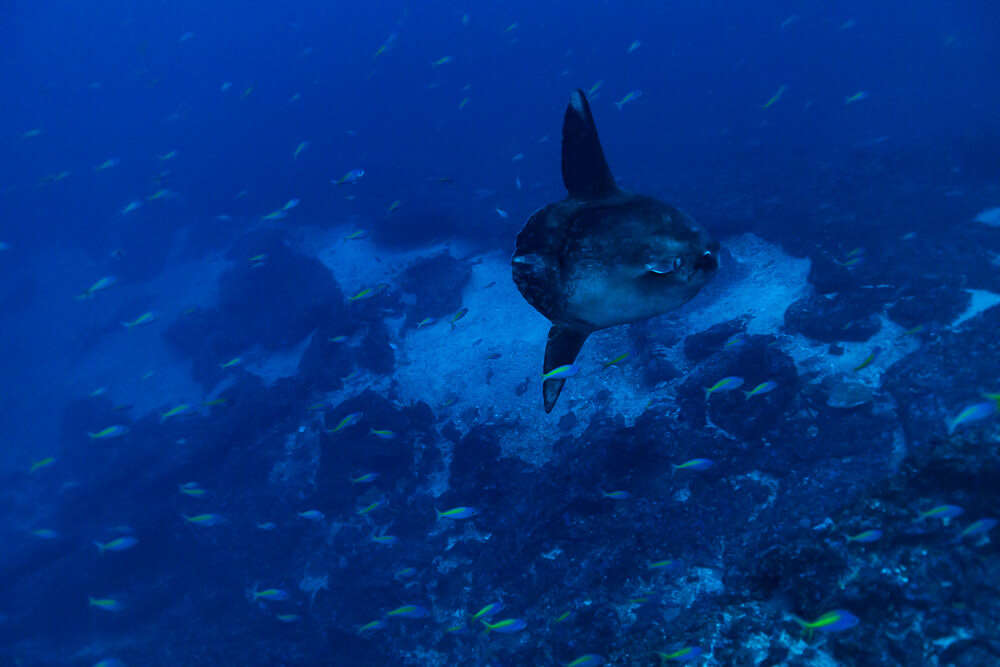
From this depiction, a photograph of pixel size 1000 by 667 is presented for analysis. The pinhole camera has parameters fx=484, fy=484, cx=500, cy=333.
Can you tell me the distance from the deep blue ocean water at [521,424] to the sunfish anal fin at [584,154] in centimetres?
309

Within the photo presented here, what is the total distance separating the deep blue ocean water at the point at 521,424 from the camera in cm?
375

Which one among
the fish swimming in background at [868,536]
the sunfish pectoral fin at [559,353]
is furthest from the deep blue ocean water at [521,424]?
the sunfish pectoral fin at [559,353]

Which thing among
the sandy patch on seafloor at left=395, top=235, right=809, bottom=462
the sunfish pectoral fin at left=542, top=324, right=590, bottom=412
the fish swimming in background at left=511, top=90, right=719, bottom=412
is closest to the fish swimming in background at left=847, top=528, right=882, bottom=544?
the fish swimming in background at left=511, top=90, right=719, bottom=412

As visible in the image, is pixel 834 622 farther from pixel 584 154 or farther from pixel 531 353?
pixel 531 353

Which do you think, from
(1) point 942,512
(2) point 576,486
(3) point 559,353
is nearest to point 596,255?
(3) point 559,353

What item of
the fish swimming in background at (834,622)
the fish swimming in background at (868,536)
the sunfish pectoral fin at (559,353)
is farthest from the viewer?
the sunfish pectoral fin at (559,353)

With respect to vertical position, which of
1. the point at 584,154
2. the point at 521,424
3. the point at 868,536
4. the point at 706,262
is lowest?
the point at 521,424

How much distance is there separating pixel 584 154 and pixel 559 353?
5.25ft

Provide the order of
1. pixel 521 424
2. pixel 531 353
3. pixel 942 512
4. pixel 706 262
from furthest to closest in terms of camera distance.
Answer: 1. pixel 531 353
2. pixel 521 424
3. pixel 942 512
4. pixel 706 262

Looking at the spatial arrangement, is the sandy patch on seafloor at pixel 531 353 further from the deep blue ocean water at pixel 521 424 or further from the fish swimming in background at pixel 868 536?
the fish swimming in background at pixel 868 536

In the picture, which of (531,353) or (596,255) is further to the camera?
(531,353)

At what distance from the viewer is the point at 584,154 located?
3861mm

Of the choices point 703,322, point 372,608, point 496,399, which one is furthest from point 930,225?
point 372,608

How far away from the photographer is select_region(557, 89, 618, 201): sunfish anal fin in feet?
12.5
